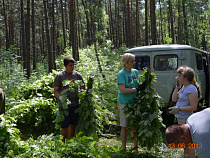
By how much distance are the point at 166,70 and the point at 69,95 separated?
3.93 meters

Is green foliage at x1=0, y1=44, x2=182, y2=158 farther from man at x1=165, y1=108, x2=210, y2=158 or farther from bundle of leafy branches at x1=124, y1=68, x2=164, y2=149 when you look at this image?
man at x1=165, y1=108, x2=210, y2=158

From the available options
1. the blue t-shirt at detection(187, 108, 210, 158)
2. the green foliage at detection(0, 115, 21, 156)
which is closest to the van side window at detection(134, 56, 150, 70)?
the green foliage at detection(0, 115, 21, 156)

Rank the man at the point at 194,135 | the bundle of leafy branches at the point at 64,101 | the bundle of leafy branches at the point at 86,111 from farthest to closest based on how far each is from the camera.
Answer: the bundle of leafy branches at the point at 86,111, the bundle of leafy branches at the point at 64,101, the man at the point at 194,135

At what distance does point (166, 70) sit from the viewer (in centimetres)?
757

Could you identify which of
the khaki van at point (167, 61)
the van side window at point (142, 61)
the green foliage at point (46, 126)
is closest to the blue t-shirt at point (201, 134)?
the green foliage at point (46, 126)

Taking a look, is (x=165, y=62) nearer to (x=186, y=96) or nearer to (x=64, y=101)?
(x=186, y=96)

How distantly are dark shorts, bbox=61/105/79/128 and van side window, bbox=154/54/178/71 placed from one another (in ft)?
12.3

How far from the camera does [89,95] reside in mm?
5074

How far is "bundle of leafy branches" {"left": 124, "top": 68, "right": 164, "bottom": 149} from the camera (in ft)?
13.5

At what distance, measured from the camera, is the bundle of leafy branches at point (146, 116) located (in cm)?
412

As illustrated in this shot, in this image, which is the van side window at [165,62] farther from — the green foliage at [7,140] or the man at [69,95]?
the green foliage at [7,140]

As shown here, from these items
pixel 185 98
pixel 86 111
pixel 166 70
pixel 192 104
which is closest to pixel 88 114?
pixel 86 111

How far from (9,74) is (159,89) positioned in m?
6.64

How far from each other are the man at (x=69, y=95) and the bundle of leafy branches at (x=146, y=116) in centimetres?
125
